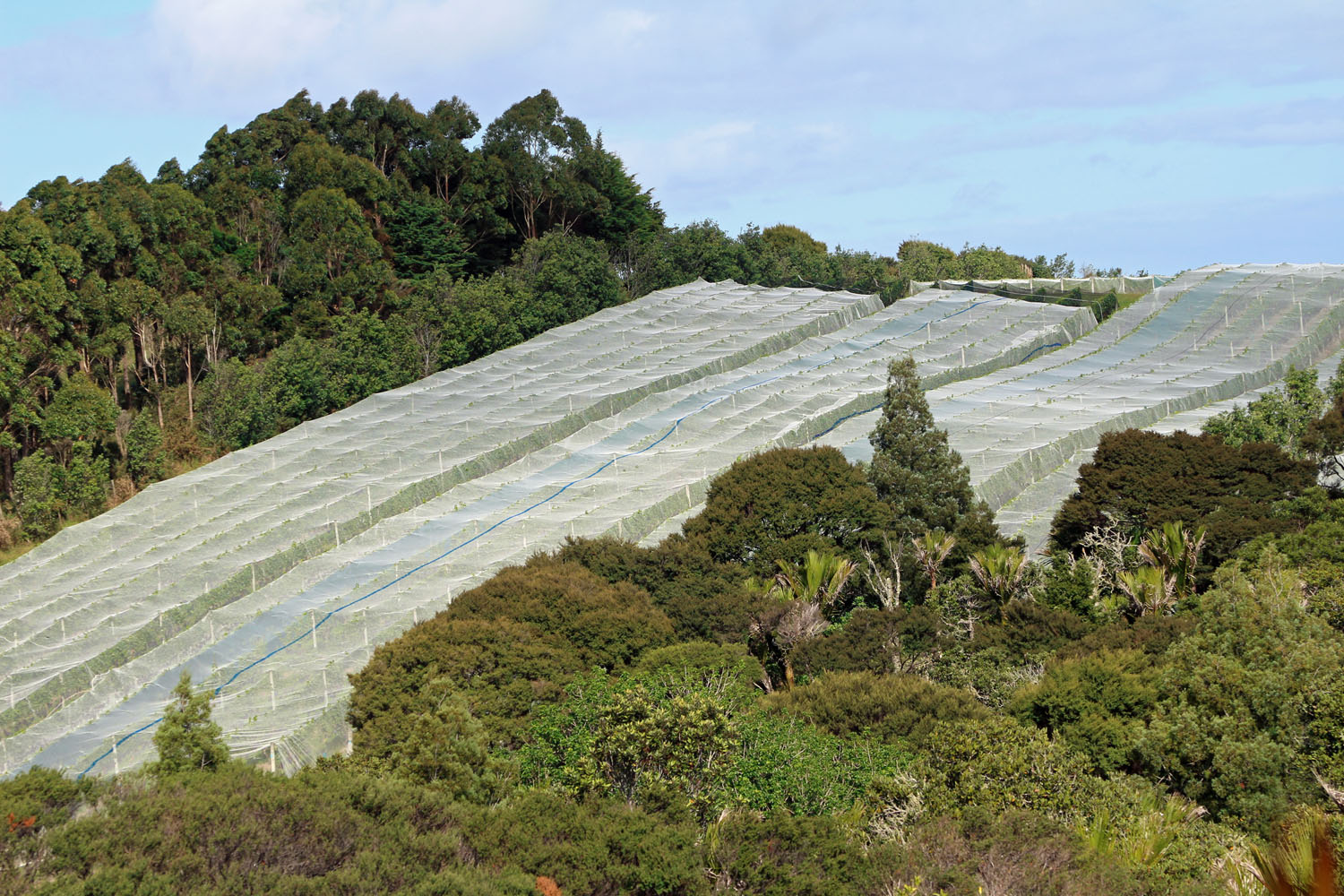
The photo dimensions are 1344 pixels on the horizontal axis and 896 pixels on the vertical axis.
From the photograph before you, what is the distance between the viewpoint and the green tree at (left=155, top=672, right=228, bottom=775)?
18.9 m

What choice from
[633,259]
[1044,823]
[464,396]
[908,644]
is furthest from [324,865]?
[633,259]

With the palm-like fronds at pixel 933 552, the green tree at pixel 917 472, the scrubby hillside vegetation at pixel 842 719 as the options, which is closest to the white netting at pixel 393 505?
the scrubby hillside vegetation at pixel 842 719

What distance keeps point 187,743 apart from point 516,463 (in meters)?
24.8

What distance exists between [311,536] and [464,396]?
14.4 metres

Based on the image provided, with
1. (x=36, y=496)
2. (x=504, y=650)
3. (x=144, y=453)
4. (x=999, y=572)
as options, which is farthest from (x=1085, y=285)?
(x=504, y=650)

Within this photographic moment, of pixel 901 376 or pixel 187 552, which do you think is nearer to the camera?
pixel 901 376

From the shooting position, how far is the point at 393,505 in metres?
40.5

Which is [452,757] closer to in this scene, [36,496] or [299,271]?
[36,496]

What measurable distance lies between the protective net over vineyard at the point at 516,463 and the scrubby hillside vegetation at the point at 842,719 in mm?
A: 4454

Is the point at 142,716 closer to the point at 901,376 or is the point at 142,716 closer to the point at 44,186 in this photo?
the point at 901,376

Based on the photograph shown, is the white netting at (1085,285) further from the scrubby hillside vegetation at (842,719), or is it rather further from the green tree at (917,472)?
the green tree at (917,472)

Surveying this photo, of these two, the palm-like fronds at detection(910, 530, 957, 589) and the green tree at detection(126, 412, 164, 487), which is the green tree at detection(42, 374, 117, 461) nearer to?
A: the green tree at detection(126, 412, 164, 487)

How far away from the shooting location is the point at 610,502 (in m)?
37.8

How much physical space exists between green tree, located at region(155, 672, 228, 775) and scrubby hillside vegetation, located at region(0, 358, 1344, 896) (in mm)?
57
